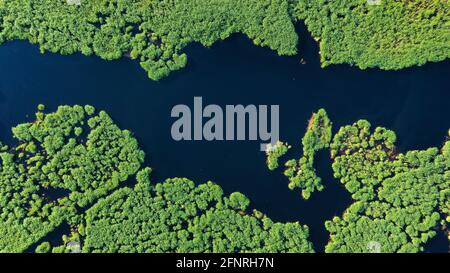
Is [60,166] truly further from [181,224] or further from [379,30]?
[379,30]

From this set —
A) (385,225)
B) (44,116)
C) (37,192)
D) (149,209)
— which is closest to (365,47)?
(385,225)

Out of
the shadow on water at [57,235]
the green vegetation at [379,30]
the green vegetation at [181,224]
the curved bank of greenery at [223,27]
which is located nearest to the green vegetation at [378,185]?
the green vegetation at [181,224]

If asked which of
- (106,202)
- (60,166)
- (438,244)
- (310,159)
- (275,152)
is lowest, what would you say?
(438,244)

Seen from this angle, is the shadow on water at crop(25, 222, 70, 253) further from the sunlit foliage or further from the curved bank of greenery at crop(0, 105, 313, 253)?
the sunlit foliage

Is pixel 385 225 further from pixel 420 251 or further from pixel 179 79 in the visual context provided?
pixel 179 79

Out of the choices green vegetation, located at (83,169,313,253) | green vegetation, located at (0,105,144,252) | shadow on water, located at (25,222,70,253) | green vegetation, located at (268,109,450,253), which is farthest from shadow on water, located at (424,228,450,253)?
shadow on water, located at (25,222,70,253)

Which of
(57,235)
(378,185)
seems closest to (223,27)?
(378,185)
